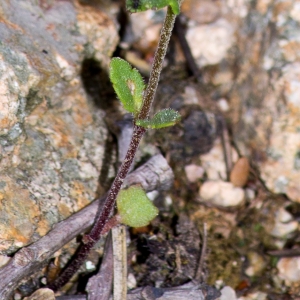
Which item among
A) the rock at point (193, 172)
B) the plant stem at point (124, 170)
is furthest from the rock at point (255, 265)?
the plant stem at point (124, 170)

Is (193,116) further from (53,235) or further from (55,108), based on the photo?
(53,235)

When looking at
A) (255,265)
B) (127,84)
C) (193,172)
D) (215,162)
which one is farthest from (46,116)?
(255,265)

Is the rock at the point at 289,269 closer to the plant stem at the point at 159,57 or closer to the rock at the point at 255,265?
the rock at the point at 255,265

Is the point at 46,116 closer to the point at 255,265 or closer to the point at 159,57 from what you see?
the point at 159,57

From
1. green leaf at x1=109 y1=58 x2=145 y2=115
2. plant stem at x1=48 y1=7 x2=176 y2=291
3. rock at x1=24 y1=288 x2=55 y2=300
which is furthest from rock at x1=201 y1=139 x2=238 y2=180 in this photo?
rock at x1=24 y1=288 x2=55 y2=300

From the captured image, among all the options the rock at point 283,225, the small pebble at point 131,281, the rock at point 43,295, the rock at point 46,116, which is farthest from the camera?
the rock at point 283,225

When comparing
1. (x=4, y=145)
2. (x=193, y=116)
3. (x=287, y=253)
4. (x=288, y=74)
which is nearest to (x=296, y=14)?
(x=288, y=74)
